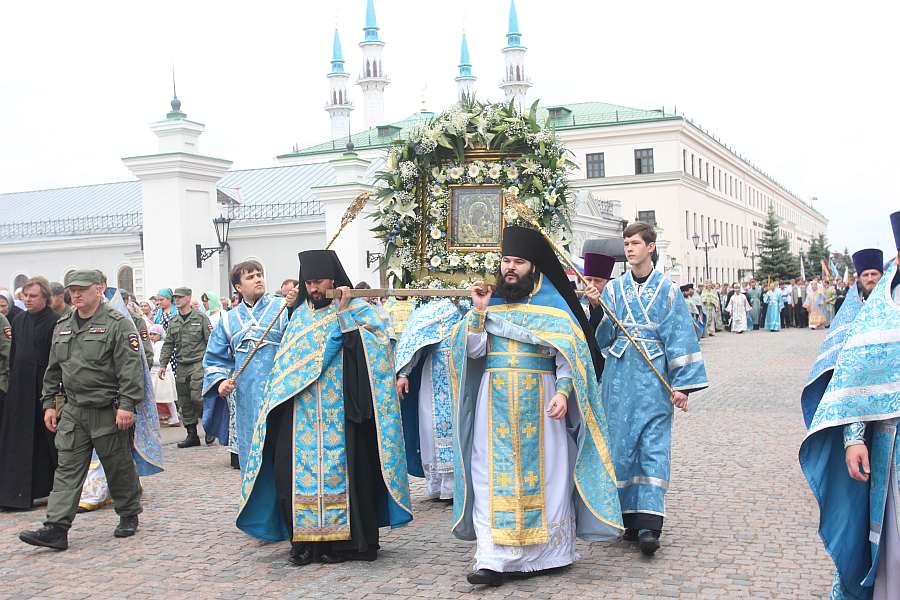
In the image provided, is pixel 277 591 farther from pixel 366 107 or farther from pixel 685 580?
pixel 366 107

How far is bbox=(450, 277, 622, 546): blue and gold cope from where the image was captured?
5.52 meters

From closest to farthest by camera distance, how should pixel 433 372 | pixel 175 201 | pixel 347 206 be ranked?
pixel 433 372, pixel 175 201, pixel 347 206

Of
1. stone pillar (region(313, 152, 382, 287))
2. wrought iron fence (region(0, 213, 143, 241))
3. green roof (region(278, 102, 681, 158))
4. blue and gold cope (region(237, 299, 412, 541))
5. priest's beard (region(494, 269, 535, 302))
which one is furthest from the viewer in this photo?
Answer: green roof (region(278, 102, 681, 158))

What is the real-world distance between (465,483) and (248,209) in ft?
76.1

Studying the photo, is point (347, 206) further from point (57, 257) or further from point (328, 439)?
point (328, 439)

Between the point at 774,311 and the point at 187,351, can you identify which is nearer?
the point at 187,351

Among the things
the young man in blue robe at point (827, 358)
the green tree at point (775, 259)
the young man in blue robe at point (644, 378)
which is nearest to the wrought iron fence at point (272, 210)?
the young man in blue robe at point (644, 378)

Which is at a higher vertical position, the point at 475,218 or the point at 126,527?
the point at 475,218

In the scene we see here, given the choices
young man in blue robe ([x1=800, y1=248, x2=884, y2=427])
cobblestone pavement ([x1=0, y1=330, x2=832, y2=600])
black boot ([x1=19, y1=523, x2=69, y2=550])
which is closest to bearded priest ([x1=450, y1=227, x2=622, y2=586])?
cobblestone pavement ([x1=0, y1=330, x2=832, y2=600])

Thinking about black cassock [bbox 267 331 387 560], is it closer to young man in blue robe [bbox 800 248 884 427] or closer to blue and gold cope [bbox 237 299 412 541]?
blue and gold cope [bbox 237 299 412 541]

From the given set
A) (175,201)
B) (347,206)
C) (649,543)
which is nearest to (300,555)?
(649,543)

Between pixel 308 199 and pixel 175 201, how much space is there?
10.3 metres

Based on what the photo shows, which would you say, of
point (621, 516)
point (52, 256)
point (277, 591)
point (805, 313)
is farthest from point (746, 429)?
point (805, 313)

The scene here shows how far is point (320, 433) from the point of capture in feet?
20.0
